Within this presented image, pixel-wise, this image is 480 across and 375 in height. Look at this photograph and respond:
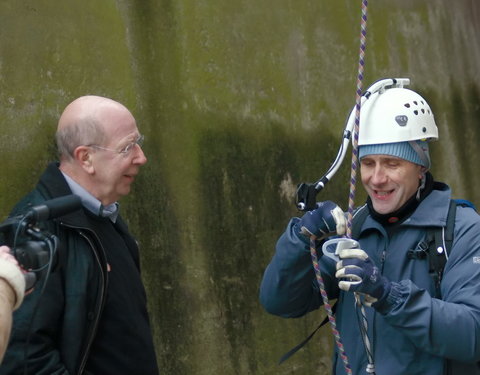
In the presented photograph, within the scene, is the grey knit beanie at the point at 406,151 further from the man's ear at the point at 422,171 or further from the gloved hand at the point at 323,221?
the gloved hand at the point at 323,221

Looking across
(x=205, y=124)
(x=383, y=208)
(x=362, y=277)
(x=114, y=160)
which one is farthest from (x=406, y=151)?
(x=205, y=124)

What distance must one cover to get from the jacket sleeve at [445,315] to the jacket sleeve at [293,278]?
37 cm

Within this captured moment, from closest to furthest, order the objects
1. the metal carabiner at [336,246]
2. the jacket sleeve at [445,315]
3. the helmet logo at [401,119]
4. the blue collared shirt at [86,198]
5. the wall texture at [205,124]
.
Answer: the jacket sleeve at [445,315] → the metal carabiner at [336,246] → the helmet logo at [401,119] → the blue collared shirt at [86,198] → the wall texture at [205,124]

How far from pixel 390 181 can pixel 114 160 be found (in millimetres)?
1078

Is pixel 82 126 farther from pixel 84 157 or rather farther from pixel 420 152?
pixel 420 152

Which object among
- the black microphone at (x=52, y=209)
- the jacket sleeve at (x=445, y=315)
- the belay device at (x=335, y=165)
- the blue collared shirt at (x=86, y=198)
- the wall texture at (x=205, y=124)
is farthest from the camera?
the wall texture at (x=205, y=124)

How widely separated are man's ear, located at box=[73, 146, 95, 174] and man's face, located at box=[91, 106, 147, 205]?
0.02 metres

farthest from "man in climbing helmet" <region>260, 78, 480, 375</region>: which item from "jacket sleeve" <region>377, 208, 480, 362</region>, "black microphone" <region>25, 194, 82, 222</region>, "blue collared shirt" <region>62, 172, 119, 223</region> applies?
"black microphone" <region>25, 194, 82, 222</region>

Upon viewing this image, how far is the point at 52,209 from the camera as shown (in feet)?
7.78

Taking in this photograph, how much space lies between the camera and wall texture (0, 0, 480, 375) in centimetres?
412


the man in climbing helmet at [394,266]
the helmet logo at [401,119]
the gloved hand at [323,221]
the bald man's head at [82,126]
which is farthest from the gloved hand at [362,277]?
the bald man's head at [82,126]

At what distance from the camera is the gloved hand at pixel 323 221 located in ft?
8.85

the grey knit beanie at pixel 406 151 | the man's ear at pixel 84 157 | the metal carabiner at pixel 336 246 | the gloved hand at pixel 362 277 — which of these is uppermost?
the man's ear at pixel 84 157

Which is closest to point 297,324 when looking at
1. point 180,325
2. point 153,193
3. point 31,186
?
point 180,325
